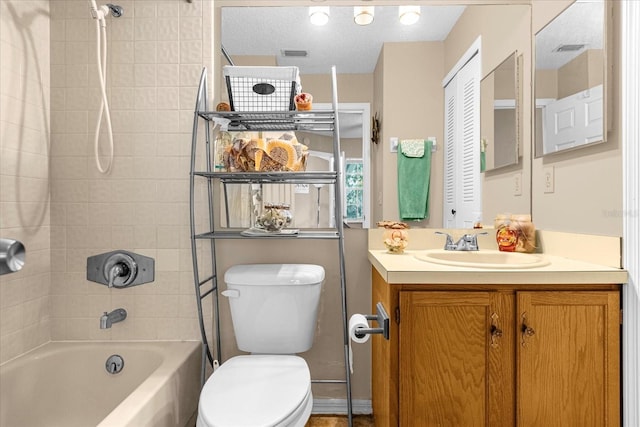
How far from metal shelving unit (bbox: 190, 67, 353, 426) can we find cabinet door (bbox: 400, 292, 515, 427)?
0.47 meters

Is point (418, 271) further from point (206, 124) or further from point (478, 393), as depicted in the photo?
point (206, 124)

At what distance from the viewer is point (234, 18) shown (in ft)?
6.22

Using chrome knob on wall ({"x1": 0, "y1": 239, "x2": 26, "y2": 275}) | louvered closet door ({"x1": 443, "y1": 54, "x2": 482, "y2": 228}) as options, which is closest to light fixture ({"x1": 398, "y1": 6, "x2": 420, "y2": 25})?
louvered closet door ({"x1": 443, "y1": 54, "x2": 482, "y2": 228})

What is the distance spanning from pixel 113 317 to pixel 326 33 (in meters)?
1.64

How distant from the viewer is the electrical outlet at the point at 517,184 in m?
1.89

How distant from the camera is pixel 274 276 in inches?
65.3

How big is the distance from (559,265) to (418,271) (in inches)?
21.3

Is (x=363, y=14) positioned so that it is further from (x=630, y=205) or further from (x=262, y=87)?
(x=630, y=205)

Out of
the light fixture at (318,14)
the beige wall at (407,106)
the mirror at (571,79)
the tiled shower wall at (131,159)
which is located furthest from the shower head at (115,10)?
the mirror at (571,79)

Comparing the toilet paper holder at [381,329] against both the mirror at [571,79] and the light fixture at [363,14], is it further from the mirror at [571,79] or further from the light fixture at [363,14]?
the light fixture at [363,14]

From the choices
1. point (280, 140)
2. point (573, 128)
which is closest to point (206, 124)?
point (280, 140)

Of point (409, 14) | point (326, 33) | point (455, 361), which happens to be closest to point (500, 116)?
point (409, 14)

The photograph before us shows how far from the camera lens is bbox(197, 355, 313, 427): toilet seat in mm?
1176

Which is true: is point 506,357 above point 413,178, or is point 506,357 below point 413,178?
below
